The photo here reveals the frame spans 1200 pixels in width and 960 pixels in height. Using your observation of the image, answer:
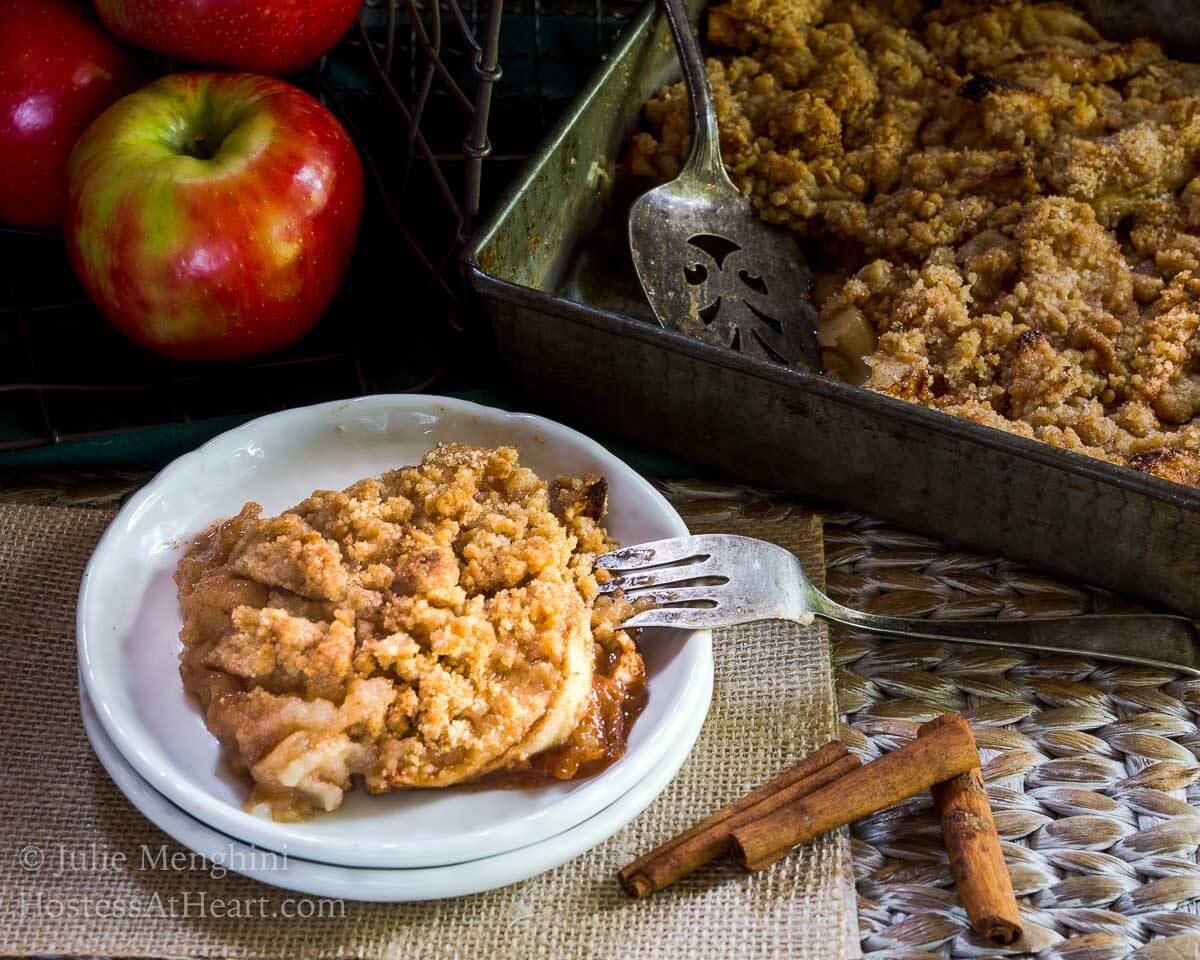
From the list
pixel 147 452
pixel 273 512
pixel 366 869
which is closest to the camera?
pixel 366 869

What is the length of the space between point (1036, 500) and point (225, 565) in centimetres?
83

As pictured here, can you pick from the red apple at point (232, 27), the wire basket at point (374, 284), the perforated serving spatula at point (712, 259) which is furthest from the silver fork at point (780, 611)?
the red apple at point (232, 27)

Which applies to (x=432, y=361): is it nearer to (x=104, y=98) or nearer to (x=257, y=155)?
(x=257, y=155)

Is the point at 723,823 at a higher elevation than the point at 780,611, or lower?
lower

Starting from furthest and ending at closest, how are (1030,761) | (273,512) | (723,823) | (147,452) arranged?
(147,452)
(273,512)
(1030,761)
(723,823)

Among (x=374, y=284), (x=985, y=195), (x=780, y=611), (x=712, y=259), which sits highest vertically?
(x=985, y=195)

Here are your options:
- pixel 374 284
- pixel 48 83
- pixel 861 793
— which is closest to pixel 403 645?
pixel 861 793

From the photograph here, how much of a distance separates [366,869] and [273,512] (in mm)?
461

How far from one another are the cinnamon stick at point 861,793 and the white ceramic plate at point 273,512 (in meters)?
0.11

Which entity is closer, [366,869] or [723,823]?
[366,869]

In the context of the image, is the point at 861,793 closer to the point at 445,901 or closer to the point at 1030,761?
the point at 1030,761

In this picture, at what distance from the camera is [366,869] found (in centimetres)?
107

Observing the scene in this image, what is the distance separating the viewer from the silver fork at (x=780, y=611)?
1.25 m

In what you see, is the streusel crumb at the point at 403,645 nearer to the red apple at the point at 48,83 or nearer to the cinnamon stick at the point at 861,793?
the cinnamon stick at the point at 861,793
